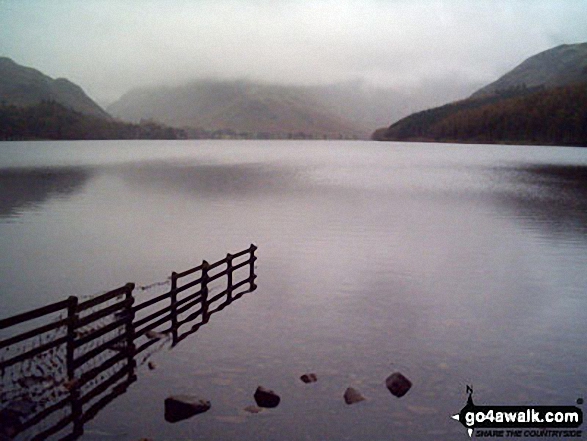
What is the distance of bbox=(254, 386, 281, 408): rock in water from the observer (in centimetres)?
1448

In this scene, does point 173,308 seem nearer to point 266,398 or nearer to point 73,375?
point 73,375

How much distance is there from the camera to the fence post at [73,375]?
43.7ft

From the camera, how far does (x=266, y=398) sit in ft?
47.6

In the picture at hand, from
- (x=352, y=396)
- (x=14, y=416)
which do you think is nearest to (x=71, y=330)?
(x=14, y=416)

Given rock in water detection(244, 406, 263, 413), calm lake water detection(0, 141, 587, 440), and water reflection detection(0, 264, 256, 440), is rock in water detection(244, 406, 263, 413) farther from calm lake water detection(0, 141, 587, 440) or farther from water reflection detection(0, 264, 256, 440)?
water reflection detection(0, 264, 256, 440)

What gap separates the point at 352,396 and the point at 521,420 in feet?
15.3

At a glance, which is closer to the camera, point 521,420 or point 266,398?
point 521,420

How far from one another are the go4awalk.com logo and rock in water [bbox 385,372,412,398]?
5.40 feet

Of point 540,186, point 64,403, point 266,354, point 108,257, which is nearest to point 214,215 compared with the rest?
point 108,257

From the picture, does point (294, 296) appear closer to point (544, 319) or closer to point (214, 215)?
point (544, 319)

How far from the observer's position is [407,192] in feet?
278

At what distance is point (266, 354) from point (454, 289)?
13.7 meters

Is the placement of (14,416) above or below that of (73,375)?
below

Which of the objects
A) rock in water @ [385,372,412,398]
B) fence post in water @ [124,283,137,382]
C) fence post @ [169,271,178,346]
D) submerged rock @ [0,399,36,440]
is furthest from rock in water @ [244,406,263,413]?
fence post @ [169,271,178,346]
